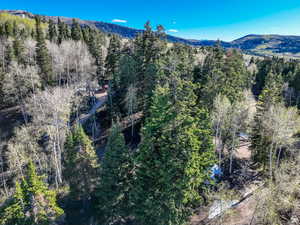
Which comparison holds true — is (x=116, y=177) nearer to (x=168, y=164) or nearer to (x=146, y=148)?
(x=146, y=148)

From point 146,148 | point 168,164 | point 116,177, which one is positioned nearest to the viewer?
point 168,164

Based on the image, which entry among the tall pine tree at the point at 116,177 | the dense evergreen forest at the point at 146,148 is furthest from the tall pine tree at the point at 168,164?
the tall pine tree at the point at 116,177

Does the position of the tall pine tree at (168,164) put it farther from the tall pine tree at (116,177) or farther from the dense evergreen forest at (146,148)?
the tall pine tree at (116,177)

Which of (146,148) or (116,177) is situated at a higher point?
(146,148)

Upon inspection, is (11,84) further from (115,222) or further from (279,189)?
(279,189)

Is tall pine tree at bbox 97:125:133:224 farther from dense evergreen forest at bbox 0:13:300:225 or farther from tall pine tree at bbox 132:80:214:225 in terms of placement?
tall pine tree at bbox 132:80:214:225

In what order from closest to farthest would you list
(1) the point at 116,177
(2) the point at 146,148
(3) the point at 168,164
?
(3) the point at 168,164 < (2) the point at 146,148 < (1) the point at 116,177

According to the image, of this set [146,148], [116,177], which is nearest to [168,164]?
[146,148]

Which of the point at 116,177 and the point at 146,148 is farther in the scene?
the point at 116,177
